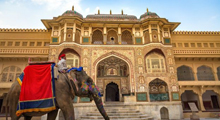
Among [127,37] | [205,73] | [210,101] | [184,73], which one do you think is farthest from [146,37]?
[210,101]

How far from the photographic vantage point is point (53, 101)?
4.02 m

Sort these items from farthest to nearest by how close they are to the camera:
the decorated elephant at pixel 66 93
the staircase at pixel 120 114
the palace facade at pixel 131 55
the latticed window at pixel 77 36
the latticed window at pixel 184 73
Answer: the latticed window at pixel 184 73 < the latticed window at pixel 77 36 < the palace facade at pixel 131 55 < the staircase at pixel 120 114 < the decorated elephant at pixel 66 93

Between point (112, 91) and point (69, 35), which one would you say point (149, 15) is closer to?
point (69, 35)

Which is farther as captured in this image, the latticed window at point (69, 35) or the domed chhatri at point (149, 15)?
the domed chhatri at point (149, 15)

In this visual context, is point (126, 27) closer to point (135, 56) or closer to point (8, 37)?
point (135, 56)

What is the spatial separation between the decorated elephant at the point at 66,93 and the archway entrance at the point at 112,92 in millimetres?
13834

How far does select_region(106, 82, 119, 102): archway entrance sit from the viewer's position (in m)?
18.4

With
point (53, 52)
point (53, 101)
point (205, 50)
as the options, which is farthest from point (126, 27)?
point (53, 101)

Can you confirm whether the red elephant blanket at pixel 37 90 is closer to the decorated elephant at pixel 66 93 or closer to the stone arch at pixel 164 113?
the decorated elephant at pixel 66 93

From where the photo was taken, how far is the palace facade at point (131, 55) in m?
15.2

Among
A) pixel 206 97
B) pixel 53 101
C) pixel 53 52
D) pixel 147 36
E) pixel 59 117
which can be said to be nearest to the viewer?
pixel 53 101

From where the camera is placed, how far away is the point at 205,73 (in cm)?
1802

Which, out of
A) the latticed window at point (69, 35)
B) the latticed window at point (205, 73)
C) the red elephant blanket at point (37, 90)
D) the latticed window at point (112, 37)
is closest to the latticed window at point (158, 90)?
the latticed window at point (205, 73)

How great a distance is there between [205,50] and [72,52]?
14682 mm
